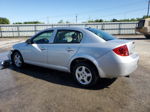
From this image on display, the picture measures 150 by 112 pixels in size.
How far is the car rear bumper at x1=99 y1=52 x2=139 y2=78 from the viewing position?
3.53 meters

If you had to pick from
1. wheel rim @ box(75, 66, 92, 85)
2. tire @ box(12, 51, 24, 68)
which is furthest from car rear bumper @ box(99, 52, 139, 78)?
tire @ box(12, 51, 24, 68)

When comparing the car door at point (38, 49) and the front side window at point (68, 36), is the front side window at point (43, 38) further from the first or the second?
the front side window at point (68, 36)

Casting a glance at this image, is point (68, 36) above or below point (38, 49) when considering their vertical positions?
above

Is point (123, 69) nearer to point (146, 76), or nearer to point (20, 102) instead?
point (146, 76)

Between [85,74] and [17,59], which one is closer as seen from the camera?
[85,74]

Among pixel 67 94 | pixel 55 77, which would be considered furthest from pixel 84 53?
pixel 55 77

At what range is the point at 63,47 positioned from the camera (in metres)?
4.28


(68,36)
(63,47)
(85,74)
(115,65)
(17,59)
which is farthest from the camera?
(17,59)

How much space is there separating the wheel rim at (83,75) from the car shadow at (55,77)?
7.3 inches

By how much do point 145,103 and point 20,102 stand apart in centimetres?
261

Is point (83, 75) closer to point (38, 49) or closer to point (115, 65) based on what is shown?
point (115, 65)

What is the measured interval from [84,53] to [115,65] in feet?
2.72

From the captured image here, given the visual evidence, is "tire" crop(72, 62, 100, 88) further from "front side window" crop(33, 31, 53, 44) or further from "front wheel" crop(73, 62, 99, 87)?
"front side window" crop(33, 31, 53, 44)

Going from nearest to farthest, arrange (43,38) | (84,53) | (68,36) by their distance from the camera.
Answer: (84,53), (68,36), (43,38)
